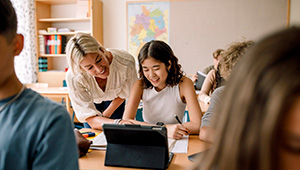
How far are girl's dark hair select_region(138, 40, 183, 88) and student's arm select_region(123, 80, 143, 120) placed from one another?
0.18 feet

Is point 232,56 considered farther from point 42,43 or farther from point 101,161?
point 42,43

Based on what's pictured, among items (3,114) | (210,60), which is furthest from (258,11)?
(3,114)

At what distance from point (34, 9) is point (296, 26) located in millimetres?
5047

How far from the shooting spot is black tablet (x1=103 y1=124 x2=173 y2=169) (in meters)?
1.15

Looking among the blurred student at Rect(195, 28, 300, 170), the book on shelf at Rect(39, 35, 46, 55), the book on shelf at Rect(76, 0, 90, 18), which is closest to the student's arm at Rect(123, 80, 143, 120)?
the blurred student at Rect(195, 28, 300, 170)

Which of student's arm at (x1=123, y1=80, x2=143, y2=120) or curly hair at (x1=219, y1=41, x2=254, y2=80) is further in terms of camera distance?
student's arm at (x1=123, y1=80, x2=143, y2=120)

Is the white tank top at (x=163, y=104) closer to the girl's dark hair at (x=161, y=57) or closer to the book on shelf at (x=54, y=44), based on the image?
the girl's dark hair at (x=161, y=57)

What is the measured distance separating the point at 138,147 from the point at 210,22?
375cm

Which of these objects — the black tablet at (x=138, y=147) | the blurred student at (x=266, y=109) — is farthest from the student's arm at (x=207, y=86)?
the blurred student at (x=266, y=109)

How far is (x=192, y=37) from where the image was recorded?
4.63m

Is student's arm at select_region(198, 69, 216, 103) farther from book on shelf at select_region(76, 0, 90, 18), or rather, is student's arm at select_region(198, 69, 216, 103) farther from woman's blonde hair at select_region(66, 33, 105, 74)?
book on shelf at select_region(76, 0, 90, 18)

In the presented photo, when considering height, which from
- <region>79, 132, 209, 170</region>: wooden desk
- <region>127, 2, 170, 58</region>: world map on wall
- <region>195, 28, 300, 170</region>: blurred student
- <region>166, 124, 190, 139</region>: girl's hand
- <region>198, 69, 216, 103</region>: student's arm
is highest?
<region>127, 2, 170, 58</region>: world map on wall

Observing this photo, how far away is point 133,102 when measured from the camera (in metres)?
1.97

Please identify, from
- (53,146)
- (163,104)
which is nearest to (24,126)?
(53,146)
